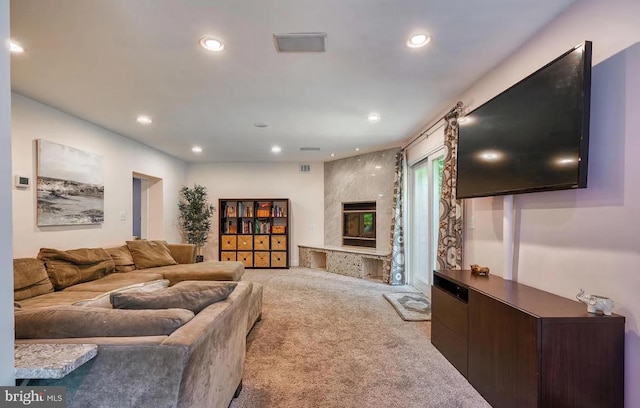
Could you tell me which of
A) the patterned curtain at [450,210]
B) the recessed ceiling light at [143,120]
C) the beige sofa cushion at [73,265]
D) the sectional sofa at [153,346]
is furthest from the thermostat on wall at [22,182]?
the patterned curtain at [450,210]

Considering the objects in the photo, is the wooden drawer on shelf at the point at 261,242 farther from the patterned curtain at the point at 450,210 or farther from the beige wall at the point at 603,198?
the beige wall at the point at 603,198

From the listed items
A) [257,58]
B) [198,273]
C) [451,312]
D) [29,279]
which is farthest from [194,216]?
[451,312]

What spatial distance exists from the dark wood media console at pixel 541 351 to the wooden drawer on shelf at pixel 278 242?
5.10 meters

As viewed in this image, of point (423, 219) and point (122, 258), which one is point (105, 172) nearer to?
point (122, 258)

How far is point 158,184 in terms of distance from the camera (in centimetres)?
600

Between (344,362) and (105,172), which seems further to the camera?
(105,172)

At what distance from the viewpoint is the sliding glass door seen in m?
4.16

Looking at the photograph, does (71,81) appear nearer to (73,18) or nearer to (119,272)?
(73,18)

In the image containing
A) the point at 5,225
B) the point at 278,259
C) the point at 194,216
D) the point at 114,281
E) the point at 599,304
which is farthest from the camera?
the point at 278,259

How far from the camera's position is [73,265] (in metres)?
3.28

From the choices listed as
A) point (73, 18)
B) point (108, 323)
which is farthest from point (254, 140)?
point (108, 323)

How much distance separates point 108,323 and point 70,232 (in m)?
3.08

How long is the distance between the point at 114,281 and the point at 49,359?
2.70 m

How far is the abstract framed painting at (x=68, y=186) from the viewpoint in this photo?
3.28 meters
